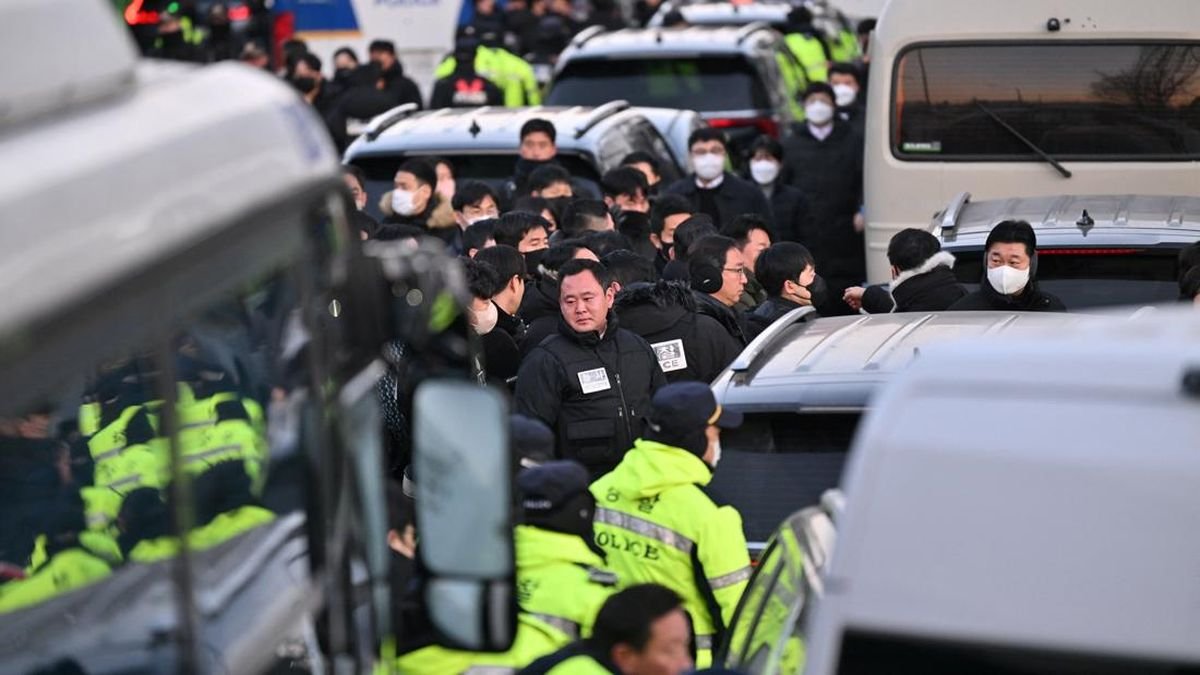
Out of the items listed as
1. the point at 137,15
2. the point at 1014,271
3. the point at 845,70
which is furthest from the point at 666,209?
the point at 845,70

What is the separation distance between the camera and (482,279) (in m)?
8.77

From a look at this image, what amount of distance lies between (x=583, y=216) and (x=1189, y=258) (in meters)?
3.44

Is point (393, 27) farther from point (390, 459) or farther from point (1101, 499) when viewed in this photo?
point (1101, 499)

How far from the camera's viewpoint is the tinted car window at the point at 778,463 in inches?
241

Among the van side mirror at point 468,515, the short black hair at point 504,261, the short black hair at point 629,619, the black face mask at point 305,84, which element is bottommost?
the black face mask at point 305,84

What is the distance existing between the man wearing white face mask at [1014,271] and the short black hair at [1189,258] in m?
0.53

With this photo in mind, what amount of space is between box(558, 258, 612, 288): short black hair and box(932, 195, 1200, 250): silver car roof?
6.22 feet

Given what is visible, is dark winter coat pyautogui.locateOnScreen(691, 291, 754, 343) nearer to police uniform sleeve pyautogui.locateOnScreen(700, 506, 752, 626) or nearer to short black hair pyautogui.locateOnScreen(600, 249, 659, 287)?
short black hair pyautogui.locateOnScreen(600, 249, 659, 287)

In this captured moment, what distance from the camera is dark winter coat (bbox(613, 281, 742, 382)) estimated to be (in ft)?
28.0

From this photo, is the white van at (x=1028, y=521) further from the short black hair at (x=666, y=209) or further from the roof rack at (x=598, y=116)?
the roof rack at (x=598, y=116)

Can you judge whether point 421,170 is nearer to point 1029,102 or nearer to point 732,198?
point 732,198

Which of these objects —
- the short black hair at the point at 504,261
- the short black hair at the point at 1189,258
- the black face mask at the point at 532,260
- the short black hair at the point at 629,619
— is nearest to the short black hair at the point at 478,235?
the black face mask at the point at 532,260

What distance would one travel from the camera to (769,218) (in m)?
13.3

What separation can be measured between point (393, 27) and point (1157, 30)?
1403cm
